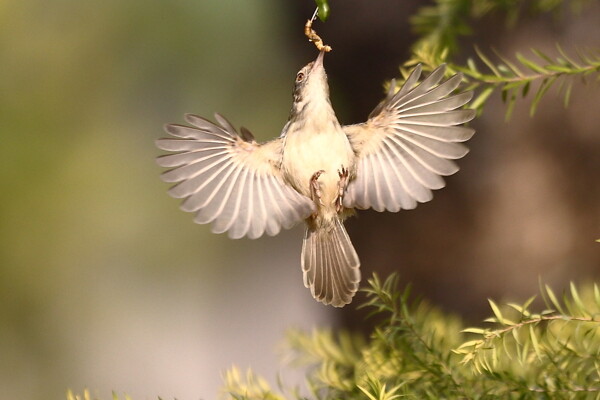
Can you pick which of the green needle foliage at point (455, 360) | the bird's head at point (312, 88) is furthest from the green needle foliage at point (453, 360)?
the bird's head at point (312, 88)

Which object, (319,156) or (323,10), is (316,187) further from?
(323,10)

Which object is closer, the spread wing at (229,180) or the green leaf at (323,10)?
the green leaf at (323,10)

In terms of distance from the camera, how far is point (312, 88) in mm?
461

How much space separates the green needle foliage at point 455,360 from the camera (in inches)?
14.7

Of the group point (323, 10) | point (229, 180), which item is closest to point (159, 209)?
point (229, 180)

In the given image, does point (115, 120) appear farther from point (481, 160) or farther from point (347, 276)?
point (347, 276)

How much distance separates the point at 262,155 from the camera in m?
0.50

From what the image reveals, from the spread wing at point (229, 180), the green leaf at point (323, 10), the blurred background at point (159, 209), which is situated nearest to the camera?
the green leaf at point (323, 10)

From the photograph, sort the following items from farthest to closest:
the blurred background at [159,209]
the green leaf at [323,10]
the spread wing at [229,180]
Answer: the blurred background at [159,209] < the spread wing at [229,180] < the green leaf at [323,10]

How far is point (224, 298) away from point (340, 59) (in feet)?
3.12

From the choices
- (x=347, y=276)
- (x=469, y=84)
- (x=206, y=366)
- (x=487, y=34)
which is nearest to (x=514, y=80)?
(x=469, y=84)

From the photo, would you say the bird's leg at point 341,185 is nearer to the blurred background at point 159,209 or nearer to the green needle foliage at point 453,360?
the green needle foliage at point 453,360

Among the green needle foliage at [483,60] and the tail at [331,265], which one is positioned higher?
the green needle foliage at [483,60]

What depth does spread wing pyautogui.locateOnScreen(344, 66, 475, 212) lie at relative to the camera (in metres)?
0.44
